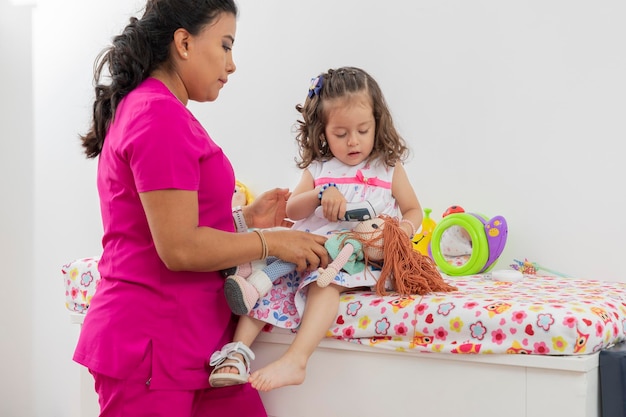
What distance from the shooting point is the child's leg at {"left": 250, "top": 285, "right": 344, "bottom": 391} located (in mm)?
1461

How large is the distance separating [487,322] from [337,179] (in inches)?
23.3

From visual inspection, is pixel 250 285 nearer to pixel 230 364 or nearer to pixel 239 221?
pixel 230 364

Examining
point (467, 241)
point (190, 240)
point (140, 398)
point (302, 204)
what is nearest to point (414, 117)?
point (467, 241)

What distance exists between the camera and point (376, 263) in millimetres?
1703

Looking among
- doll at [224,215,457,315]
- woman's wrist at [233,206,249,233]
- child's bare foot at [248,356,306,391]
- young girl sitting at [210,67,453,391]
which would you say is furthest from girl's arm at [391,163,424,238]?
child's bare foot at [248,356,306,391]

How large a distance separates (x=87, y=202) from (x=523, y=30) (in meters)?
1.84

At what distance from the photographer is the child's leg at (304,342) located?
4.79ft

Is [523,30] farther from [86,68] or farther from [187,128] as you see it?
[86,68]

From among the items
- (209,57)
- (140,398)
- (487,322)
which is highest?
(209,57)

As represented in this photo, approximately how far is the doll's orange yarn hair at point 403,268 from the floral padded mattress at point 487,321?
0.04 m

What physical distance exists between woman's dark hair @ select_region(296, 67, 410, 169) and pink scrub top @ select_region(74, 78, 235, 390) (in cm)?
47

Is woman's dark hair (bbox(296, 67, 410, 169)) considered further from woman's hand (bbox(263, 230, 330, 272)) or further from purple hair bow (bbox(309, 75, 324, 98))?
woman's hand (bbox(263, 230, 330, 272))

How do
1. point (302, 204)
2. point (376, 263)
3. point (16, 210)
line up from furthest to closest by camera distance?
1. point (16, 210)
2. point (302, 204)
3. point (376, 263)

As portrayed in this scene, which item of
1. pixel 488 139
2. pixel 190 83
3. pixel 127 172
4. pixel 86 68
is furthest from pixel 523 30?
pixel 86 68
